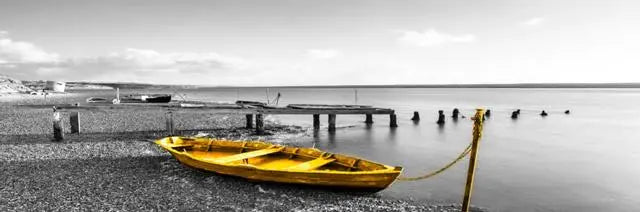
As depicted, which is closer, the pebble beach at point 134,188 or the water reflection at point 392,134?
the pebble beach at point 134,188

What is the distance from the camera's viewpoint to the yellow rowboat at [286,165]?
10.2 m

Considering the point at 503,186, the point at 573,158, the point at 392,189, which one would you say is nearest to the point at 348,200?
the point at 392,189

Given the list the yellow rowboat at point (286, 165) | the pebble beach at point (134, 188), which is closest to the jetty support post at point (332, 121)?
the yellow rowboat at point (286, 165)

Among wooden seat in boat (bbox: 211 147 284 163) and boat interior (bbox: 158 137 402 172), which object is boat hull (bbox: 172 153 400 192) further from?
wooden seat in boat (bbox: 211 147 284 163)

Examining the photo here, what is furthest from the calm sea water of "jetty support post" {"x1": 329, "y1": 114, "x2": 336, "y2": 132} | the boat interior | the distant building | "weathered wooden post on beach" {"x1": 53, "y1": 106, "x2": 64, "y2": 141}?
the distant building

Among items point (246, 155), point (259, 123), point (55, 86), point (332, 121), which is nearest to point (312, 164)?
point (246, 155)

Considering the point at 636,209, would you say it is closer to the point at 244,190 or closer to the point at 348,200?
the point at 348,200

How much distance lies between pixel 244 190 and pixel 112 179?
445 cm

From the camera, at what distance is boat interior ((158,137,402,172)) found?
37.3 ft

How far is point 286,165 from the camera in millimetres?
12648

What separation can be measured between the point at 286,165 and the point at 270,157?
1.28 m

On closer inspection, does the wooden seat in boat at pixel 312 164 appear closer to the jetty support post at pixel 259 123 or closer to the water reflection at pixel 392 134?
the jetty support post at pixel 259 123

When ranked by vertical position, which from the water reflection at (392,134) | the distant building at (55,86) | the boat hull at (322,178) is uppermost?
the distant building at (55,86)

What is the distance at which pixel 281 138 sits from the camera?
22.3m
